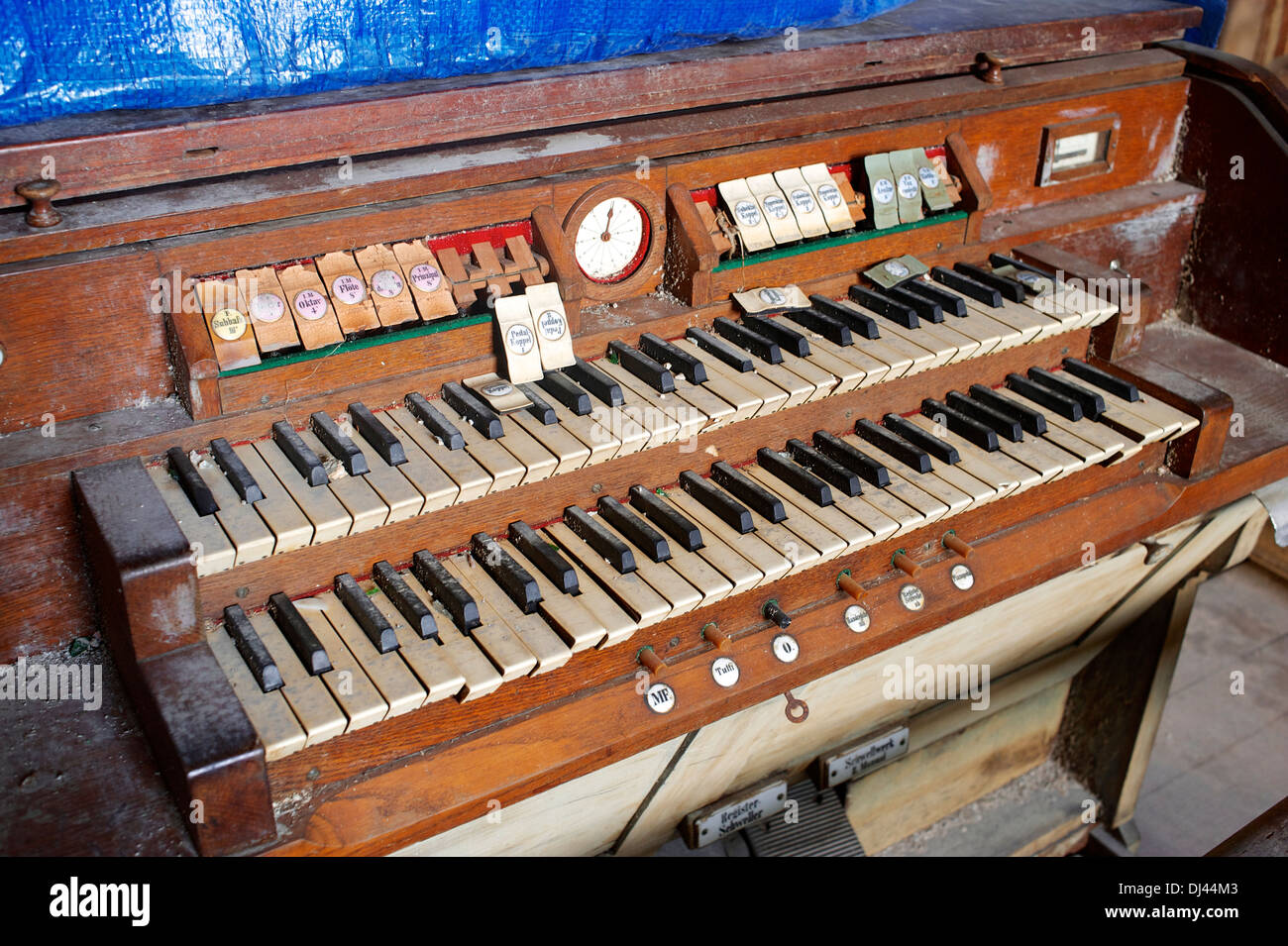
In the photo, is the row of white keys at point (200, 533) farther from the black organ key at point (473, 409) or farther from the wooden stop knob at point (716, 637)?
the wooden stop knob at point (716, 637)

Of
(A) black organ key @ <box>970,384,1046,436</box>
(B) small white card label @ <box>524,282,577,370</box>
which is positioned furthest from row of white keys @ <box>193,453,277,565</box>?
(A) black organ key @ <box>970,384,1046,436</box>

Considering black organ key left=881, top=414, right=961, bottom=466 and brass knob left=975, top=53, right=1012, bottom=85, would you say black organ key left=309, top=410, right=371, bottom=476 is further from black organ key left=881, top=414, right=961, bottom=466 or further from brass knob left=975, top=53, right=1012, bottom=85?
brass knob left=975, top=53, right=1012, bottom=85

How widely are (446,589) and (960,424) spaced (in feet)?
4.41

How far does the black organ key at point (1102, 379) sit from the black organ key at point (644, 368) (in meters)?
1.19

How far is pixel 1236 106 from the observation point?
11.1 feet

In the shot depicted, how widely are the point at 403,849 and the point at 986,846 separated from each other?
2.50 meters

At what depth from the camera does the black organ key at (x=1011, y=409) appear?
281 cm

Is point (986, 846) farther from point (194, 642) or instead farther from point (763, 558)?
point (194, 642)

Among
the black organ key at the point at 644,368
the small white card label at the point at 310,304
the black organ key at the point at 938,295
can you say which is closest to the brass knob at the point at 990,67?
the black organ key at the point at 938,295

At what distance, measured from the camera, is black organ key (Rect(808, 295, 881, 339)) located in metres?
2.78

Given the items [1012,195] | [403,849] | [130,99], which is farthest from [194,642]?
[1012,195]

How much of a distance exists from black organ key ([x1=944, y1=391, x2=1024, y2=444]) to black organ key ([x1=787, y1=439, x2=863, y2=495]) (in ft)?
1.38

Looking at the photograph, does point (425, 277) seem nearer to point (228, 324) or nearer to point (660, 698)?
point (228, 324)
